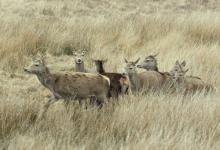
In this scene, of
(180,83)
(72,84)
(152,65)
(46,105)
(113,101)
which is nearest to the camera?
(46,105)

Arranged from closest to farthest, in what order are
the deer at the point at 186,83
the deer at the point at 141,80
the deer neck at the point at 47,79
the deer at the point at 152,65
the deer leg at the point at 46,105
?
the deer leg at the point at 46,105 → the deer neck at the point at 47,79 → the deer at the point at 186,83 → the deer at the point at 141,80 → the deer at the point at 152,65

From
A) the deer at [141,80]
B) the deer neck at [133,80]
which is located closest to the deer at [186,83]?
the deer at [141,80]

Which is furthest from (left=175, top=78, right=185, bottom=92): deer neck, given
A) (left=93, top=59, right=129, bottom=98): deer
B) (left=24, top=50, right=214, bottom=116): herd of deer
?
(left=93, top=59, right=129, bottom=98): deer

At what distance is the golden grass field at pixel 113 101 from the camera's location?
5.98 metres

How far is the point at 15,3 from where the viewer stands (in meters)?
22.1

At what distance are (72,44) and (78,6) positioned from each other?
34.6ft

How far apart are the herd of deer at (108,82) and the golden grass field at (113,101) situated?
327 millimetres

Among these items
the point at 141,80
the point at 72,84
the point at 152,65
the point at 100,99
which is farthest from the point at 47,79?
the point at 152,65

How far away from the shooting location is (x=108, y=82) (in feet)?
27.0

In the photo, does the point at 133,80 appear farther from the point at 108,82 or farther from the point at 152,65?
the point at 152,65

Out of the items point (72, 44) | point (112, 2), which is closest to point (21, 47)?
point (72, 44)

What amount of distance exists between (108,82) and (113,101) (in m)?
0.72

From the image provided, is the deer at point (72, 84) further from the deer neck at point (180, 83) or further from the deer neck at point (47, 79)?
the deer neck at point (180, 83)

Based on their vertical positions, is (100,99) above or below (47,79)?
below
